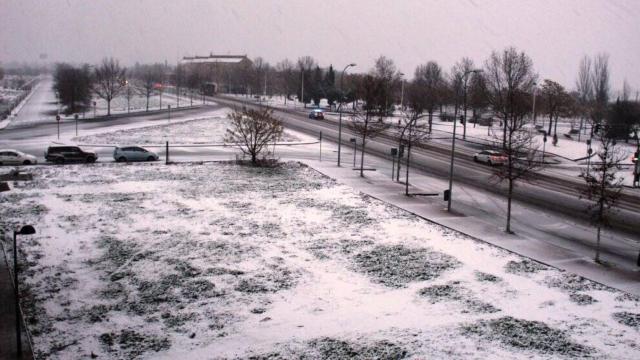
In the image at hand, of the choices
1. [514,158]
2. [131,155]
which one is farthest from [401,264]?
[131,155]

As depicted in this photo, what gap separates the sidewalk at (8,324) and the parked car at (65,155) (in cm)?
2440

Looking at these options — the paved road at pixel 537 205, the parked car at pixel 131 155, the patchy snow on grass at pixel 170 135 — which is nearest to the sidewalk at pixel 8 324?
the paved road at pixel 537 205

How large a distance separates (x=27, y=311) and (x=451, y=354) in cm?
1329

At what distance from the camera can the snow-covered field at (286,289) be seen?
16203 mm

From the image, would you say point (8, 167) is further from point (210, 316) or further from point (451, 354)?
point (451, 354)

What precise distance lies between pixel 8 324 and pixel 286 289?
878 centimetres

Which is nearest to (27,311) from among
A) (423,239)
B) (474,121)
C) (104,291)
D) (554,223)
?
(104,291)

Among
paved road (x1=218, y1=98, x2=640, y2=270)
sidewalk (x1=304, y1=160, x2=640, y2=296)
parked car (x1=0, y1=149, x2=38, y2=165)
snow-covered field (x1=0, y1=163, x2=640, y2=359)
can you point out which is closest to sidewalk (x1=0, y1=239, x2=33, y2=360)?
snow-covered field (x1=0, y1=163, x2=640, y2=359)

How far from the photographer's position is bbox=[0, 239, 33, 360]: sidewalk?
1508 cm

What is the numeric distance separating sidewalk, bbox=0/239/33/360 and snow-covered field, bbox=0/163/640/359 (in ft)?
1.62

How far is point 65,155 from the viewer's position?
144 feet

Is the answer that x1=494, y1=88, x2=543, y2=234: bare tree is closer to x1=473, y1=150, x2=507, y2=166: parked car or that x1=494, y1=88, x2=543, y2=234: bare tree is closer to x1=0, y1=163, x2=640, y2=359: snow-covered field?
x1=0, y1=163, x2=640, y2=359: snow-covered field

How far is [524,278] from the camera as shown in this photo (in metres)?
21.2

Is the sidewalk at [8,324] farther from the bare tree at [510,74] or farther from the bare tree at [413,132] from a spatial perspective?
the bare tree at [510,74]
